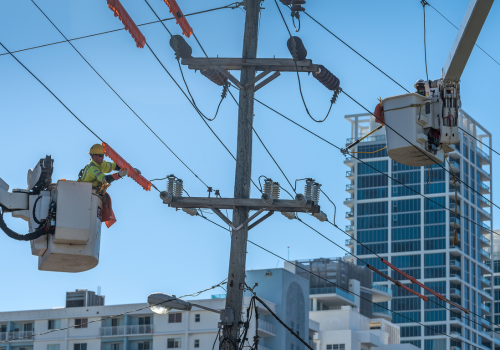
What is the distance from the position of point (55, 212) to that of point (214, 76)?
21.8 ft

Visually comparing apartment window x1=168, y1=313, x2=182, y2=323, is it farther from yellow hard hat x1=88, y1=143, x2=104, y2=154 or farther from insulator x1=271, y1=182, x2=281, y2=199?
yellow hard hat x1=88, y1=143, x2=104, y2=154

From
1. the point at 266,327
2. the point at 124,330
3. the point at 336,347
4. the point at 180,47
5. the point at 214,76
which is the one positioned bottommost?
the point at 336,347

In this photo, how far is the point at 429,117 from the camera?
19203 millimetres

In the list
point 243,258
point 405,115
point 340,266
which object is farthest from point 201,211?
point 340,266

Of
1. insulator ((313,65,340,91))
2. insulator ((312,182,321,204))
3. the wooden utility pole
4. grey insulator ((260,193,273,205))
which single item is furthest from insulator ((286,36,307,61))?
grey insulator ((260,193,273,205))

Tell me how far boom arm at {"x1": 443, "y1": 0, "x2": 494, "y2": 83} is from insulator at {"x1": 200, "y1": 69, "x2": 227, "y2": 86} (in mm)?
4683

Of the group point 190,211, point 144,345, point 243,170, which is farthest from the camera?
point 144,345

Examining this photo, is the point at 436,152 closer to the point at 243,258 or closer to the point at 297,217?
the point at 297,217

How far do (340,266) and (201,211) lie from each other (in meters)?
87.8

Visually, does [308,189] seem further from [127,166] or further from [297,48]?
[127,166]

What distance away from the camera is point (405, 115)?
19141 mm

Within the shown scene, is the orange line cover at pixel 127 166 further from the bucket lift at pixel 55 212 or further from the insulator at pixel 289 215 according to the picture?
the bucket lift at pixel 55 212

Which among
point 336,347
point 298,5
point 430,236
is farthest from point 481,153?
point 298,5

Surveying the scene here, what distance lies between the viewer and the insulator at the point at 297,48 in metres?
19.6
